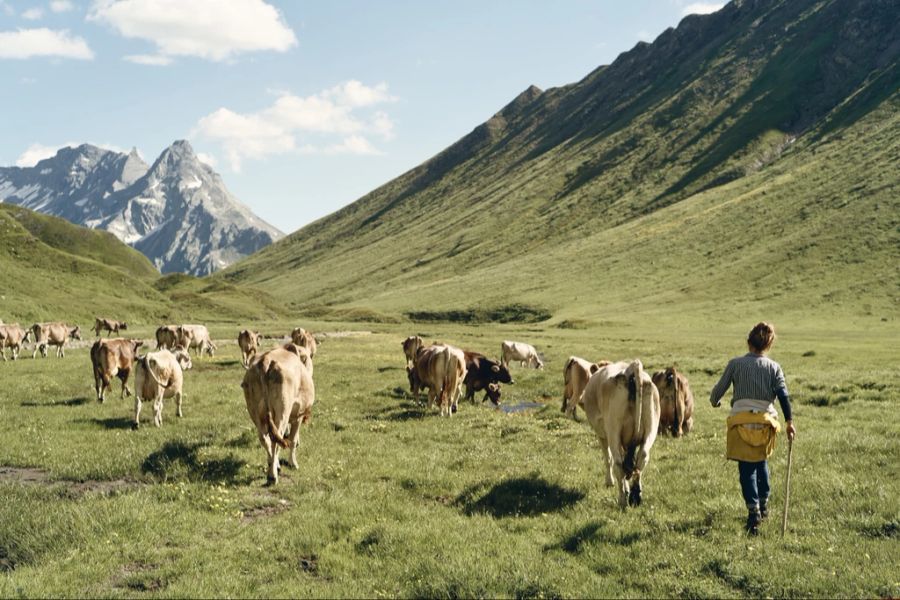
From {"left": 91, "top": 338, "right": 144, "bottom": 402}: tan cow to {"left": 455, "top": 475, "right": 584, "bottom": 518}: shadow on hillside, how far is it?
1541 cm

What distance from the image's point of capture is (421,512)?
1000 cm

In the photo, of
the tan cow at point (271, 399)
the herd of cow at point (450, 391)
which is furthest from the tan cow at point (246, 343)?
the tan cow at point (271, 399)

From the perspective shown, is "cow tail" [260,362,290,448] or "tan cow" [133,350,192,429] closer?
"cow tail" [260,362,290,448]

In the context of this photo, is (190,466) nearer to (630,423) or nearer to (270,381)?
(270,381)

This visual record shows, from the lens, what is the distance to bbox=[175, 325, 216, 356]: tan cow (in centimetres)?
3581

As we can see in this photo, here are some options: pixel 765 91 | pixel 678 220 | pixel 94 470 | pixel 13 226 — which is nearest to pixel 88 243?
pixel 13 226

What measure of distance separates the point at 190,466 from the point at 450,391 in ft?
31.2

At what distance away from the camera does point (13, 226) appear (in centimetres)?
8569

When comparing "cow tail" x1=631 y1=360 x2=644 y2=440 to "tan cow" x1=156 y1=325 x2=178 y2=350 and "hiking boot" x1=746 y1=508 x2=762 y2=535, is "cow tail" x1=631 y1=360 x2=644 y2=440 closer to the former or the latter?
"hiking boot" x1=746 y1=508 x2=762 y2=535

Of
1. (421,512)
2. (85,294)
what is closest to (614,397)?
(421,512)

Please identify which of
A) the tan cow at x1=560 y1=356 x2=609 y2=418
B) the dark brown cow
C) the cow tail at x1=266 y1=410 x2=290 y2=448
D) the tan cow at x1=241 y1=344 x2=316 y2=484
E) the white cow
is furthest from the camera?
the white cow

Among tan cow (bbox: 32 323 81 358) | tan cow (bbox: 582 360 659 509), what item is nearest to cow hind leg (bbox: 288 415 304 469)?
tan cow (bbox: 582 360 659 509)

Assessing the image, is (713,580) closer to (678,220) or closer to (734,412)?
(734,412)

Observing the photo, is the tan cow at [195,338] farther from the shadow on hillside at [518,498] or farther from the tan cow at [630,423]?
the tan cow at [630,423]
